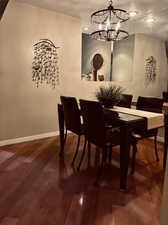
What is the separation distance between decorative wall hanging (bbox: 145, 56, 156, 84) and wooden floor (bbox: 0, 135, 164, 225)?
3340 mm

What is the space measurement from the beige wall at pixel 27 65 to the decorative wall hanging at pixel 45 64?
0.31 ft

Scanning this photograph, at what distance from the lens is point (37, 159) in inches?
110

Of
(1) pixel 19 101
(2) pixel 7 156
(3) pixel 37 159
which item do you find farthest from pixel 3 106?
(3) pixel 37 159

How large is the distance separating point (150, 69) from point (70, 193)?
477 cm

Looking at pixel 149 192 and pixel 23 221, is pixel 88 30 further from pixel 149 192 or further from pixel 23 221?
pixel 23 221

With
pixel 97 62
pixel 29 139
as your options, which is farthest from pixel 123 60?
pixel 29 139

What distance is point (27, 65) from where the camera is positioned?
3393 millimetres

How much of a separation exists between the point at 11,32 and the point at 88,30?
2.39 metres

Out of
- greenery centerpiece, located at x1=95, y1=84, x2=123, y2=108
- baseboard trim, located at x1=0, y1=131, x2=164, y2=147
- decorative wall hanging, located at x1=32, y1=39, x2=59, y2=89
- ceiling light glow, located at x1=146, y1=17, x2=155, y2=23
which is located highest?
ceiling light glow, located at x1=146, y1=17, x2=155, y2=23

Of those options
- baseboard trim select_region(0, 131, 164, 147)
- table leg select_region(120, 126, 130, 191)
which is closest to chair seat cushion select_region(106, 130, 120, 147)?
table leg select_region(120, 126, 130, 191)

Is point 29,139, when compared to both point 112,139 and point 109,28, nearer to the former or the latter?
point 112,139

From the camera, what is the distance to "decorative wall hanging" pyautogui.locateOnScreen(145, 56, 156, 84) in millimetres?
5535

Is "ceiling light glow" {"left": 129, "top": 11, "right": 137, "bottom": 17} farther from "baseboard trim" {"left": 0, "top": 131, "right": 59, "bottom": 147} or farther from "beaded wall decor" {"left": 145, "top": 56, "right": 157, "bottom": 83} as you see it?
"baseboard trim" {"left": 0, "top": 131, "right": 59, "bottom": 147}

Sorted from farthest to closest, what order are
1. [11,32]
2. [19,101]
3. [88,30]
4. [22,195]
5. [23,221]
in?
1. [88,30]
2. [19,101]
3. [11,32]
4. [22,195]
5. [23,221]
